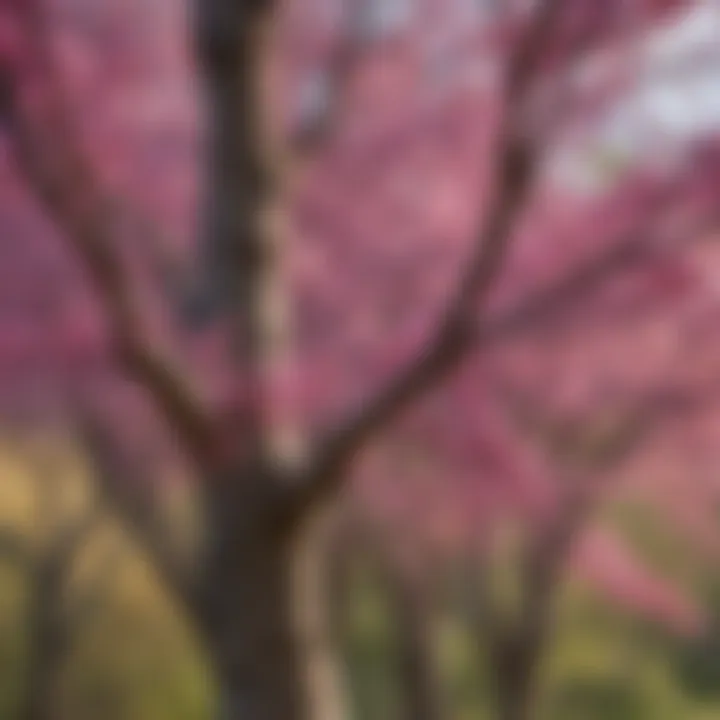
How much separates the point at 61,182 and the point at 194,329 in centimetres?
27

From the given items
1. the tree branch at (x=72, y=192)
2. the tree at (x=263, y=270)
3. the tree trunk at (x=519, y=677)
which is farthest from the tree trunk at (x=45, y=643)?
the tree branch at (x=72, y=192)

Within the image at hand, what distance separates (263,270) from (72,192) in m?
0.23

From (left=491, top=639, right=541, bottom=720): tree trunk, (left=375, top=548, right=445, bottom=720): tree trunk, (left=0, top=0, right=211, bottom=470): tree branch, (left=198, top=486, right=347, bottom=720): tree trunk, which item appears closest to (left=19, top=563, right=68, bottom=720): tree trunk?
(left=375, top=548, right=445, bottom=720): tree trunk

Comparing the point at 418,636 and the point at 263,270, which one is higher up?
the point at 263,270

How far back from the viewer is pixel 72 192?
3.17 feet

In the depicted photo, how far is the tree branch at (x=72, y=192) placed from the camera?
959 mm

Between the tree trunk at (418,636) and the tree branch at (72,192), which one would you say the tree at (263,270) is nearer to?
the tree branch at (72,192)

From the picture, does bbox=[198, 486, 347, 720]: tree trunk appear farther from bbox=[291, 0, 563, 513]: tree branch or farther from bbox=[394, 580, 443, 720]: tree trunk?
bbox=[394, 580, 443, 720]: tree trunk

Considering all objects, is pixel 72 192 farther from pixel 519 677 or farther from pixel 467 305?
pixel 519 677

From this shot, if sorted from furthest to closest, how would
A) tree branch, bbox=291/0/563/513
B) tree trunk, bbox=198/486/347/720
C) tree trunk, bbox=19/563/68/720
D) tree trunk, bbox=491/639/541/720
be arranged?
tree trunk, bbox=19/563/68/720 → tree trunk, bbox=491/639/541/720 → tree trunk, bbox=198/486/347/720 → tree branch, bbox=291/0/563/513

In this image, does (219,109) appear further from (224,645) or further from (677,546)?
(677,546)

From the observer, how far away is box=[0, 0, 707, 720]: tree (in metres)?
0.96

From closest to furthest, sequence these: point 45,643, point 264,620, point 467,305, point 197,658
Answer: point 467,305, point 264,620, point 197,658, point 45,643

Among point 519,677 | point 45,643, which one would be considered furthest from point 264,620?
point 45,643
